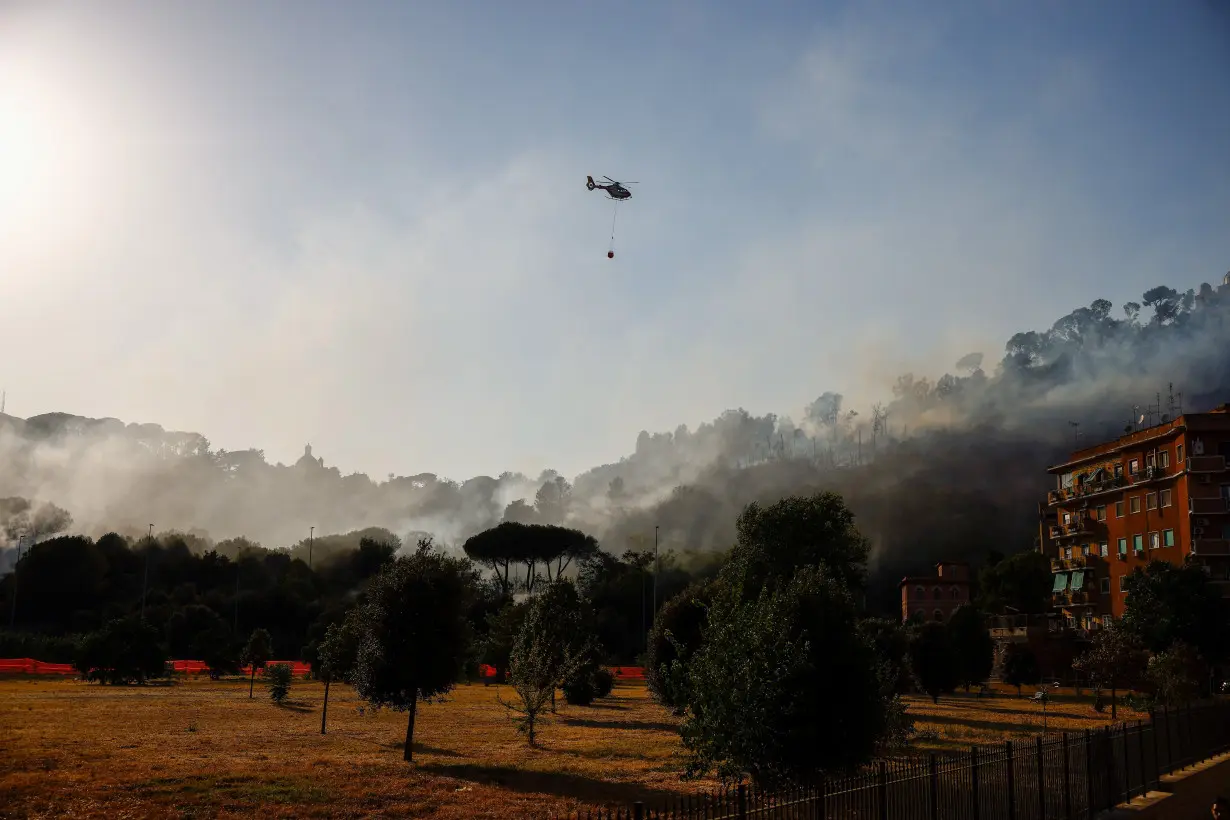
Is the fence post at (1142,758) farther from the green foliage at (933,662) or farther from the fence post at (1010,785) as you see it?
the green foliage at (933,662)

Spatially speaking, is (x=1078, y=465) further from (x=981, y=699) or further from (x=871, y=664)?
(x=871, y=664)

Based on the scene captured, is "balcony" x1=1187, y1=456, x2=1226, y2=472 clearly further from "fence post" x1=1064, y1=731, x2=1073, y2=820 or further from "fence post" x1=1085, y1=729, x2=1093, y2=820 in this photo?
"fence post" x1=1064, y1=731, x2=1073, y2=820

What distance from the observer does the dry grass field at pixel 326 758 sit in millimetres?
24609

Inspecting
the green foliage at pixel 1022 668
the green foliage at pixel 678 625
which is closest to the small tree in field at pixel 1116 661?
the green foliage at pixel 1022 668

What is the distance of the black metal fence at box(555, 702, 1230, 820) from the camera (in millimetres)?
13617

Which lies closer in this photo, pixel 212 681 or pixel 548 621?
pixel 548 621

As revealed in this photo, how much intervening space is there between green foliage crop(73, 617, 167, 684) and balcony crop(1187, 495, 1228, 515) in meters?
91.6

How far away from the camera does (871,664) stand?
23.2 metres

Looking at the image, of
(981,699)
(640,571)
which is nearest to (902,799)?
(981,699)

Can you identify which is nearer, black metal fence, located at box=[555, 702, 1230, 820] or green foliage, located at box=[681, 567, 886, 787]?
black metal fence, located at box=[555, 702, 1230, 820]

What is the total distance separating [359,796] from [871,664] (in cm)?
1450

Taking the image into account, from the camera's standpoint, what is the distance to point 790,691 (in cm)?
2161

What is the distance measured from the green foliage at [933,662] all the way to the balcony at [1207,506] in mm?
26329

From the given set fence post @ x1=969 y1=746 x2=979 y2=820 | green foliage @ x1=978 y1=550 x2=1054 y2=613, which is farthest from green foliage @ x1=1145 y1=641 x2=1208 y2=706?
green foliage @ x1=978 y1=550 x2=1054 y2=613
